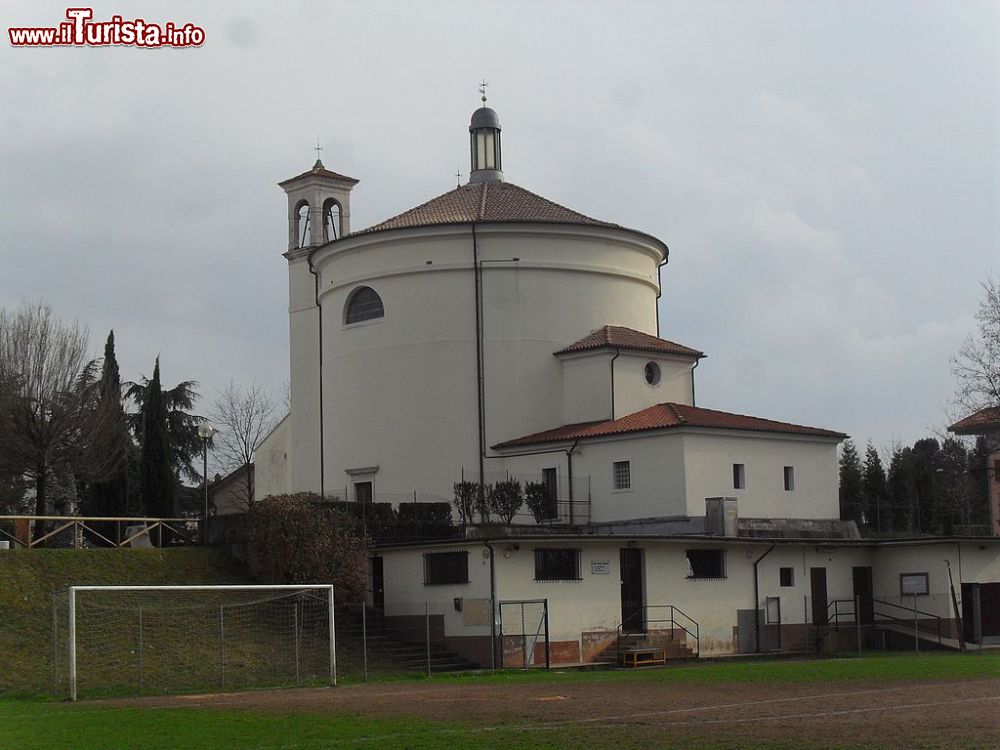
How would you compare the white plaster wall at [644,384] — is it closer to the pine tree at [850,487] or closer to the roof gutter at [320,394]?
the roof gutter at [320,394]

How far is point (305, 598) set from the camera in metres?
35.5

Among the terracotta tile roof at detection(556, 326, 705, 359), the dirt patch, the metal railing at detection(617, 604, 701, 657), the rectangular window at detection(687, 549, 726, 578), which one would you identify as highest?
the terracotta tile roof at detection(556, 326, 705, 359)

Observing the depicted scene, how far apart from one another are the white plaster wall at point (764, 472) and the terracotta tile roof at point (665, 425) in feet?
0.94

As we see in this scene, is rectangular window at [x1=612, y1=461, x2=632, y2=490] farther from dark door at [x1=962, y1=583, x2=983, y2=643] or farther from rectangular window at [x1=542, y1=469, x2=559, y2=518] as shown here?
dark door at [x1=962, y1=583, x2=983, y2=643]

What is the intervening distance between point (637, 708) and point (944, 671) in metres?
9.80

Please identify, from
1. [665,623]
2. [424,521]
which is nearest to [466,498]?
[424,521]

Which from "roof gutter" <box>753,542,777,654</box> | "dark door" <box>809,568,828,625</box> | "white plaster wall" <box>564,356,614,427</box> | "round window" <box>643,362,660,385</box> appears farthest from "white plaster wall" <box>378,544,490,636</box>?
"round window" <box>643,362,660,385</box>

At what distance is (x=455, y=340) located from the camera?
48.7m

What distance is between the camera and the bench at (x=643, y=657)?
3625cm

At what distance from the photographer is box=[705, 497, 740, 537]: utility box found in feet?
140

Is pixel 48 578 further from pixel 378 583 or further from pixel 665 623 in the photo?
pixel 665 623

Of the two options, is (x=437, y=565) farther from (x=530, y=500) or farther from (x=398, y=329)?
(x=398, y=329)

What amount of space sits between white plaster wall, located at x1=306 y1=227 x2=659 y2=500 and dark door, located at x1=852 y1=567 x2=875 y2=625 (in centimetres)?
1099

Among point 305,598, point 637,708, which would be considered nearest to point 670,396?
point 305,598
